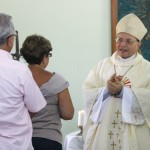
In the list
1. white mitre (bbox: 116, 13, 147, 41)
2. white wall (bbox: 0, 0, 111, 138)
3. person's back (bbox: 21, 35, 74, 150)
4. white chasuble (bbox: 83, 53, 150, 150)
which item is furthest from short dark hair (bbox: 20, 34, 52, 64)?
white wall (bbox: 0, 0, 111, 138)

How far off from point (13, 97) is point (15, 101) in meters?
0.02

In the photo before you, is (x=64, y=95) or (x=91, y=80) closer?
(x=64, y=95)

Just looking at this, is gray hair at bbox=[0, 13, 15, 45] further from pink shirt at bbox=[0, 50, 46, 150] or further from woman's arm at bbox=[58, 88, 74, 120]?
woman's arm at bbox=[58, 88, 74, 120]

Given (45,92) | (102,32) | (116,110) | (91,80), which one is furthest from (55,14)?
(45,92)

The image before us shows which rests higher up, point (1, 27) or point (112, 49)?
point (1, 27)

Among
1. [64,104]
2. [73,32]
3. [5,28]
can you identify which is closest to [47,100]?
[64,104]

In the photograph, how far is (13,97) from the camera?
179 centimetres

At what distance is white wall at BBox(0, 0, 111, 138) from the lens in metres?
3.74

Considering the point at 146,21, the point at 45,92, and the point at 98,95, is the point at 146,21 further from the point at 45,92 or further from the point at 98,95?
the point at 45,92

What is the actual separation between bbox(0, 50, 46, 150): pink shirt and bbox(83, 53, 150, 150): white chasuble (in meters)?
0.86

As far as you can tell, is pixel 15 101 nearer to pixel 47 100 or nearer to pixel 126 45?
pixel 47 100

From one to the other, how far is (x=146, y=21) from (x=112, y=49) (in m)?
0.46

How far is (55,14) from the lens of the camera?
3.76 meters

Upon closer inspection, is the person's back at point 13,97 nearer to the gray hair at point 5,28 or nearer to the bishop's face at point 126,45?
the gray hair at point 5,28
